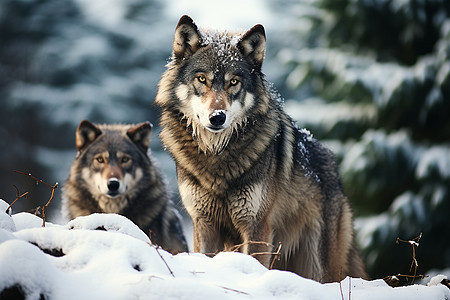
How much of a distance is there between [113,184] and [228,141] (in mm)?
2129

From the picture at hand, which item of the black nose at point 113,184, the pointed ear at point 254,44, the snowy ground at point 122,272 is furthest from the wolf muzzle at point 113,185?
the snowy ground at point 122,272

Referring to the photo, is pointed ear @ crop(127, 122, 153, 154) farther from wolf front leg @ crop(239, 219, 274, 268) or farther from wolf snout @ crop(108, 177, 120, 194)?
wolf front leg @ crop(239, 219, 274, 268)

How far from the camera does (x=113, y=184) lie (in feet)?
20.0

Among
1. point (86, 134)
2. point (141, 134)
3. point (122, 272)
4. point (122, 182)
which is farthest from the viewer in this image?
point (141, 134)

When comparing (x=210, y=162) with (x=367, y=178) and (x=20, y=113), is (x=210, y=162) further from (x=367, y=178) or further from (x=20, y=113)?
(x=20, y=113)

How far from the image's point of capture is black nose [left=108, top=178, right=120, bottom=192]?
6098 millimetres

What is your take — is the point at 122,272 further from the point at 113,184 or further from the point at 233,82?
the point at 113,184

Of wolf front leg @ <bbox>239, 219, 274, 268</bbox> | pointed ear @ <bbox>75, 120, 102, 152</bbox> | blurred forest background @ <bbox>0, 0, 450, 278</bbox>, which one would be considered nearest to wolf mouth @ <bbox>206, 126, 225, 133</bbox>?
wolf front leg @ <bbox>239, 219, 274, 268</bbox>

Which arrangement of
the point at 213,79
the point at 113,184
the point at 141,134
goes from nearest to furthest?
1. the point at 213,79
2. the point at 113,184
3. the point at 141,134

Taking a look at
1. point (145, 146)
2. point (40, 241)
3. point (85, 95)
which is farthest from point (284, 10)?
point (40, 241)

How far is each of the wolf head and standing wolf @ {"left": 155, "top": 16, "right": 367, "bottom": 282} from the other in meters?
1.63

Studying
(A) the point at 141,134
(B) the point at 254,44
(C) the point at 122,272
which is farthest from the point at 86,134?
(C) the point at 122,272

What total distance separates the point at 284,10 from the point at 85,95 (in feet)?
36.5

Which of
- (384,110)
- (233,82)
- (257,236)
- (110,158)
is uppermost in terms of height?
(384,110)
